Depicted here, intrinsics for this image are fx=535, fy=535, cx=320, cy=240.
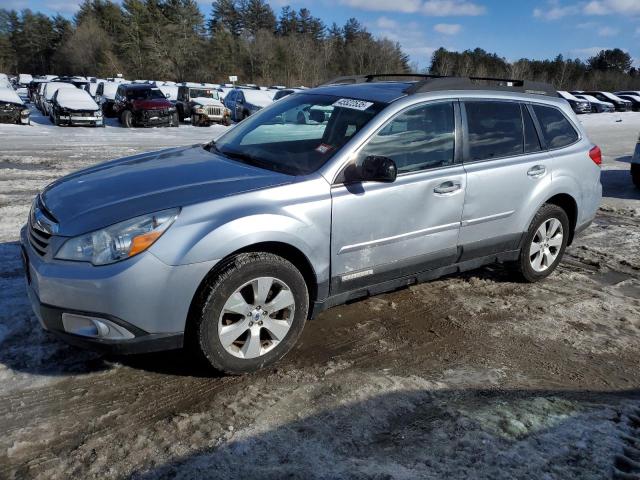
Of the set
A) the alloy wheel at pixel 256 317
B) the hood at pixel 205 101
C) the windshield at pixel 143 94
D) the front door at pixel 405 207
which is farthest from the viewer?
the hood at pixel 205 101

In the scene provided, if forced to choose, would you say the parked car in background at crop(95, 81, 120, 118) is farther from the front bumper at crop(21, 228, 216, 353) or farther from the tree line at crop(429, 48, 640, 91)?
the tree line at crop(429, 48, 640, 91)

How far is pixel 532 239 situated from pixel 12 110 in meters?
19.5

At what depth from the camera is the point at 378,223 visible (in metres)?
3.80

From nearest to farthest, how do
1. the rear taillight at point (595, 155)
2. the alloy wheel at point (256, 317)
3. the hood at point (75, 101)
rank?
the alloy wheel at point (256, 317) < the rear taillight at point (595, 155) < the hood at point (75, 101)

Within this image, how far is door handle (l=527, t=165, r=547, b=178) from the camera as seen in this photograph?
4.72 metres

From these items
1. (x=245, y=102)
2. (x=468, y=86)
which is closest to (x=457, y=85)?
(x=468, y=86)

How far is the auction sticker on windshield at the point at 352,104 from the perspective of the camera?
405 centimetres

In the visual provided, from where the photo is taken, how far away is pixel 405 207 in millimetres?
3922

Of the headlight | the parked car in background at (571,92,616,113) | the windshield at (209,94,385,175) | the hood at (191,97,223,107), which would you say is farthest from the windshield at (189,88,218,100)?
the parked car in background at (571,92,616,113)

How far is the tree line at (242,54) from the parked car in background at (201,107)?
33726mm

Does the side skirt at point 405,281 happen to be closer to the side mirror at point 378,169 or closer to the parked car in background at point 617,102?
the side mirror at point 378,169

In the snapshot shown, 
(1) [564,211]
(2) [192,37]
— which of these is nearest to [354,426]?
(1) [564,211]

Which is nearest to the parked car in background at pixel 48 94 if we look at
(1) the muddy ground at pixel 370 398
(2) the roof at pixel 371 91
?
(1) the muddy ground at pixel 370 398

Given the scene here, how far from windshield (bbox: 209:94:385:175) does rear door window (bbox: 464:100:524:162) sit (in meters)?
0.95
